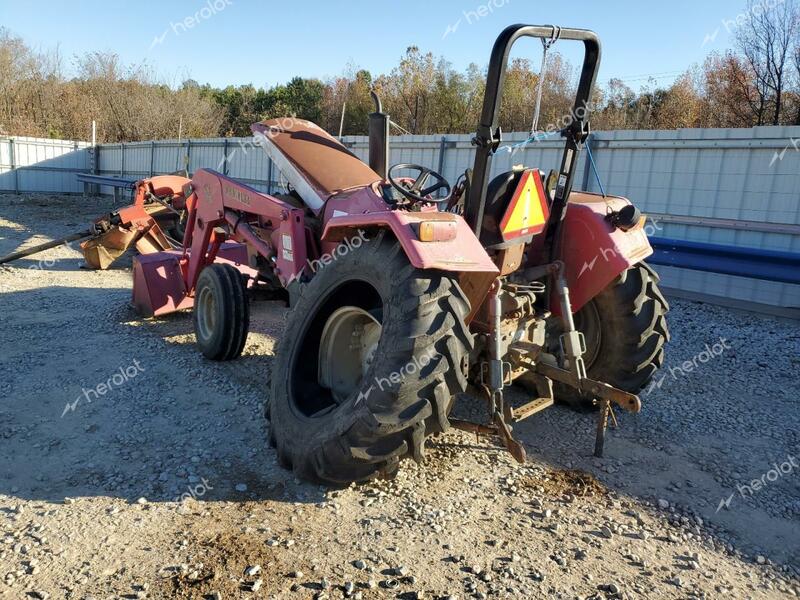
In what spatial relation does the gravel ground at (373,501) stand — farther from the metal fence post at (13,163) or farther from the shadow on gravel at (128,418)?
the metal fence post at (13,163)

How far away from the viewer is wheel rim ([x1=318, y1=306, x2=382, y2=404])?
139 inches

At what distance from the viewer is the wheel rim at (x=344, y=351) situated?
353 centimetres

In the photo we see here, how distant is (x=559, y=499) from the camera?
126 inches

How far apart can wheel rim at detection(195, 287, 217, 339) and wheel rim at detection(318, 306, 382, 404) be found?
6.93 feet

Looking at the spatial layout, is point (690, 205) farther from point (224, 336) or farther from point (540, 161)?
point (224, 336)

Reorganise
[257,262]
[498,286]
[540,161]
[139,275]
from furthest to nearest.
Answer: [540,161] → [139,275] → [257,262] → [498,286]

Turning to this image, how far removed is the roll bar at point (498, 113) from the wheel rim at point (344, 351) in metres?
0.88

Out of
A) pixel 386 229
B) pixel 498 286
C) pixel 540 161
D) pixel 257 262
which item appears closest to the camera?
pixel 386 229

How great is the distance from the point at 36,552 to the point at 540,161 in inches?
347

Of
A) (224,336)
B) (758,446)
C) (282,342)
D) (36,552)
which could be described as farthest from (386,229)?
(758,446)

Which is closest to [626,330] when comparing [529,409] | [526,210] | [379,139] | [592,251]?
[592,251]

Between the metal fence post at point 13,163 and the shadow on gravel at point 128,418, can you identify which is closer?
the shadow on gravel at point 128,418

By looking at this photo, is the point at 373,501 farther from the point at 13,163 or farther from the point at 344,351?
the point at 13,163

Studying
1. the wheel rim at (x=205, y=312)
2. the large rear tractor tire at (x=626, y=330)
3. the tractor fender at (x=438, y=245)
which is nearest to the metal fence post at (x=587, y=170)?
the large rear tractor tire at (x=626, y=330)
